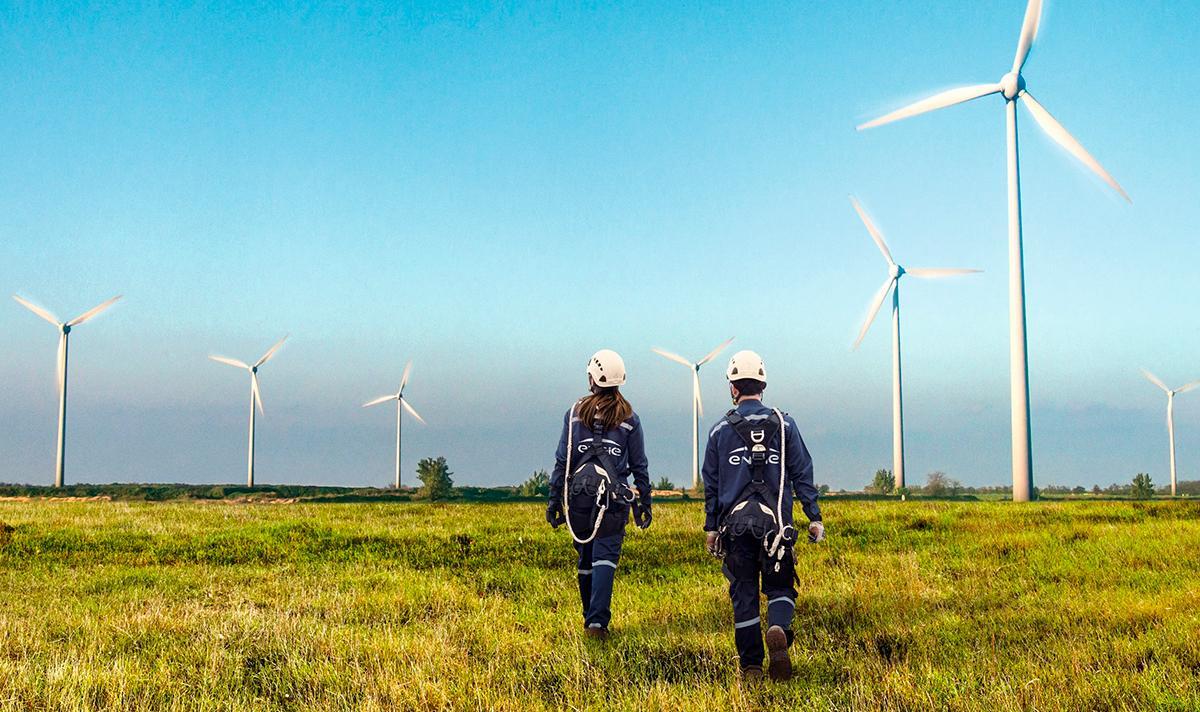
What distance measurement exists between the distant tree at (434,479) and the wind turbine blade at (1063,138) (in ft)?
111

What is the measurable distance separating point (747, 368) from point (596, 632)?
3.36 m

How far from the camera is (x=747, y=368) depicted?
29.7ft

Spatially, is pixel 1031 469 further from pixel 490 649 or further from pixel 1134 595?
pixel 490 649

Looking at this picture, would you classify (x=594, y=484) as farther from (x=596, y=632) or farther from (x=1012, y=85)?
(x=1012, y=85)

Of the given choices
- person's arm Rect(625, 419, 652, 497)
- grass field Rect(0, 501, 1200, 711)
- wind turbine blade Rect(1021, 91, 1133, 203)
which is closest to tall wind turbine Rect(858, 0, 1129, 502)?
wind turbine blade Rect(1021, 91, 1133, 203)

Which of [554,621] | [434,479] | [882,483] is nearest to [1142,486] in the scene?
[882,483]

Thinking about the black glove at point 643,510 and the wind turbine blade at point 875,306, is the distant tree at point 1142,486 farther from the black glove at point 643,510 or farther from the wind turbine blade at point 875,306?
the black glove at point 643,510

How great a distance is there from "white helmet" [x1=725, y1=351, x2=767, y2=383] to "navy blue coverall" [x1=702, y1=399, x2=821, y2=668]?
29cm

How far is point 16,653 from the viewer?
1023 cm

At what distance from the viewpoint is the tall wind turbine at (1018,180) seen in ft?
133

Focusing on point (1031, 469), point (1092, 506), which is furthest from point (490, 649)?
point (1031, 469)

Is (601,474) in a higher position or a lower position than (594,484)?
higher

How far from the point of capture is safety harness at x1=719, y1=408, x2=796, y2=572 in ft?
28.2

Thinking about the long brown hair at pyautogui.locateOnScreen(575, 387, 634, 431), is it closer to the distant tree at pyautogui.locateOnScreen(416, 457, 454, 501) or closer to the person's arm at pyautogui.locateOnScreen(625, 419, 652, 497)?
the person's arm at pyautogui.locateOnScreen(625, 419, 652, 497)
